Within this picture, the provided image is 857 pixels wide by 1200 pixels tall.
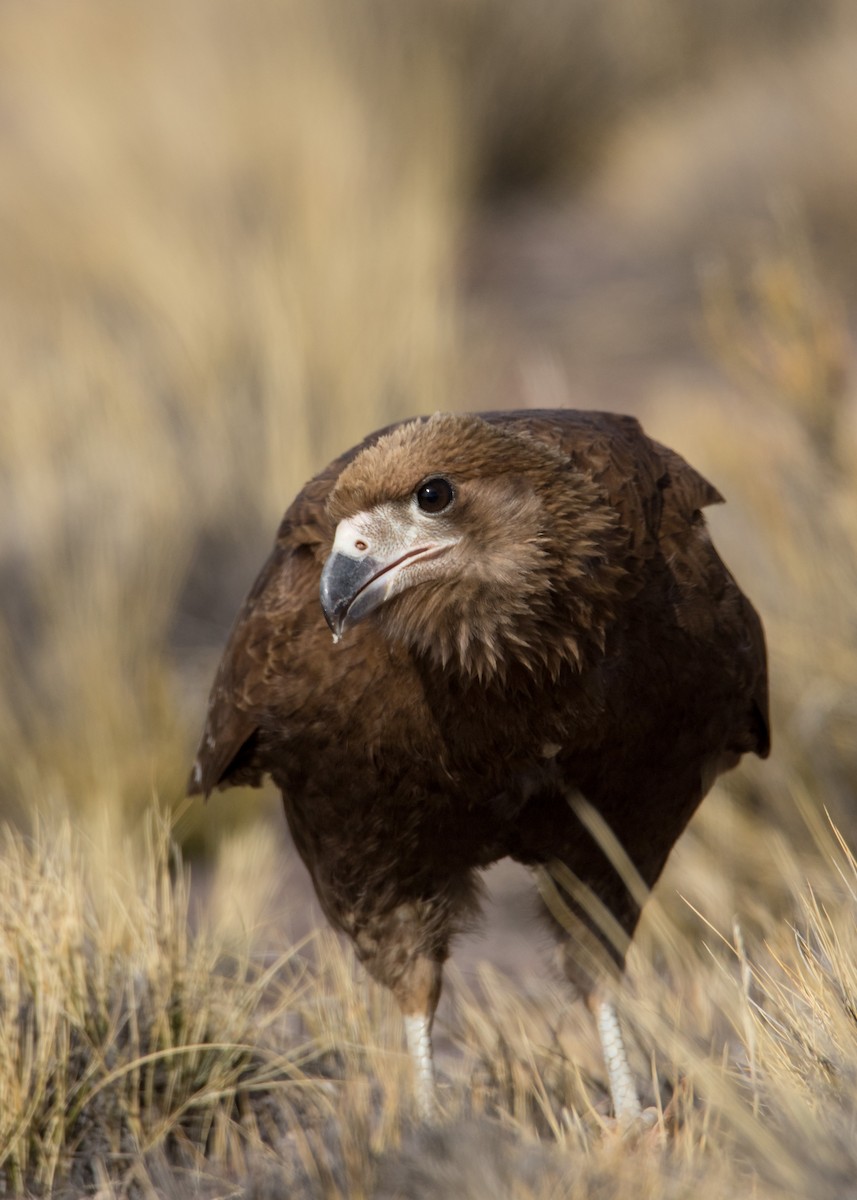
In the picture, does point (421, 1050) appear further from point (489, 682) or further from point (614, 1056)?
point (489, 682)

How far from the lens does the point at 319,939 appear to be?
431cm

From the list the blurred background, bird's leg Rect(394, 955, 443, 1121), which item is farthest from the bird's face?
the blurred background

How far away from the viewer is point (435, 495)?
3.20 m

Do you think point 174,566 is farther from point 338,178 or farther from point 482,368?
point 338,178

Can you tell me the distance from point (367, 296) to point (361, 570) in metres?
6.27

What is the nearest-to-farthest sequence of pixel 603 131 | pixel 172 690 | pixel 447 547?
pixel 447 547 → pixel 172 690 → pixel 603 131

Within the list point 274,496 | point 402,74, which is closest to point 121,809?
point 274,496

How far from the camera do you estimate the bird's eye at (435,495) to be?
319cm

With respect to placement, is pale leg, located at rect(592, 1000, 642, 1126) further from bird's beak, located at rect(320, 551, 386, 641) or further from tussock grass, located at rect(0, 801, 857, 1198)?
bird's beak, located at rect(320, 551, 386, 641)

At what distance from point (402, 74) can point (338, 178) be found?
7.54 ft

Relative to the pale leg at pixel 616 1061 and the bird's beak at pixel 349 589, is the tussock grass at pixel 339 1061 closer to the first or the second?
the pale leg at pixel 616 1061

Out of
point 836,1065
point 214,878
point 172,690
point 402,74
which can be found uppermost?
point 402,74

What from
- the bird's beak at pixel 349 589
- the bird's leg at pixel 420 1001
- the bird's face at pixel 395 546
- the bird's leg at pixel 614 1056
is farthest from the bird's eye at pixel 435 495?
the bird's leg at pixel 614 1056

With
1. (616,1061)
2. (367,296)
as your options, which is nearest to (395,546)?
(616,1061)
